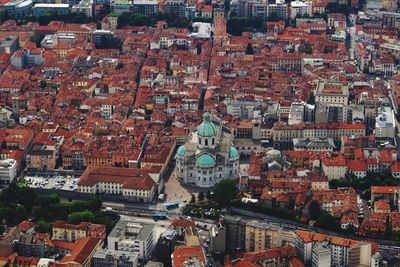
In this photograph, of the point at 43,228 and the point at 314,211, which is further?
the point at 314,211

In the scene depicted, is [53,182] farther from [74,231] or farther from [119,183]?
[74,231]

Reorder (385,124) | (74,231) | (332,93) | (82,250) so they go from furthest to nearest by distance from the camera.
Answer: (332,93)
(385,124)
(74,231)
(82,250)

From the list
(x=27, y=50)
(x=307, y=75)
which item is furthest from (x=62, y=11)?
(x=307, y=75)

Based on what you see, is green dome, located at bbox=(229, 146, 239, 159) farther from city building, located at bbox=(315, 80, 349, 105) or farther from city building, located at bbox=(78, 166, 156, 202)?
city building, located at bbox=(315, 80, 349, 105)

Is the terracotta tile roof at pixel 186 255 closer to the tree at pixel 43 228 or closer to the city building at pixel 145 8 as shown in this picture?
the tree at pixel 43 228

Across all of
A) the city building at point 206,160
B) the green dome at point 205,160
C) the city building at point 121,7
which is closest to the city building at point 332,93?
the city building at point 206,160

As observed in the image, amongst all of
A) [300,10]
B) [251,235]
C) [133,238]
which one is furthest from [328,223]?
[300,10]

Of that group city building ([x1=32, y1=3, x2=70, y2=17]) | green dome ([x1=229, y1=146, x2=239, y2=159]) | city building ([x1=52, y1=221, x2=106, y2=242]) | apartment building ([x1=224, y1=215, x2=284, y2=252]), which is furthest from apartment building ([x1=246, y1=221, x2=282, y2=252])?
city building ([x1=32, y1=3, x2=70, y2=17])

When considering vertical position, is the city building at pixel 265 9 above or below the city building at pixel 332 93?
above
